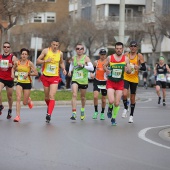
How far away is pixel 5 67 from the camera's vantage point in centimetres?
1759

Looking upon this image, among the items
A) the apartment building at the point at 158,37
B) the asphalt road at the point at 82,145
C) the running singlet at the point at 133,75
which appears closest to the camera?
the asphalt road at the point at 82,145

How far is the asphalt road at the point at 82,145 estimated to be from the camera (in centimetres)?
1007

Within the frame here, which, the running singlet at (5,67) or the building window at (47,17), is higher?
the building window at (47,17)

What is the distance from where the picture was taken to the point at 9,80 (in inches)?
703

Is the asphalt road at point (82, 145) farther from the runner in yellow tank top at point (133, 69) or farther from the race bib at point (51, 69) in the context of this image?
the race bib at point (51, 69)

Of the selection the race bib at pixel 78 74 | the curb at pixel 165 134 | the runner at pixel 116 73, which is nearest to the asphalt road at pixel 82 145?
the curb at pixel 165 134

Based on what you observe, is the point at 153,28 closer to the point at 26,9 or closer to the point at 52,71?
the point at 26,9

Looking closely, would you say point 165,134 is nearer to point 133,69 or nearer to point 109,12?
point 133,69

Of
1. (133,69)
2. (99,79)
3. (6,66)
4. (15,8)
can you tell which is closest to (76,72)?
(99,79)

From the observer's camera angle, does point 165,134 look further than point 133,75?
No

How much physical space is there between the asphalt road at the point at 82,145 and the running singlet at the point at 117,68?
1151 mm

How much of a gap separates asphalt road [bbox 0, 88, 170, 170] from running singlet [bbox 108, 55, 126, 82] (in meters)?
1.15

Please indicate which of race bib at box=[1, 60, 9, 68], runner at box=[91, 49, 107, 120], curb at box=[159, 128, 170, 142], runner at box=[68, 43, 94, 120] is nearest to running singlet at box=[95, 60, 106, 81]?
runner at box=[91, 49, 107, 120]

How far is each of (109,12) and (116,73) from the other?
59.9 metres
